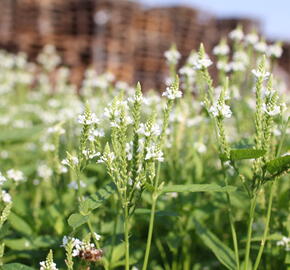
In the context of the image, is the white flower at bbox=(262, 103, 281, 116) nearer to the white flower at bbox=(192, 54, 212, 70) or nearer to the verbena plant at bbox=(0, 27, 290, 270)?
the verbena plant at bbox=(0, 27, 290, 270)

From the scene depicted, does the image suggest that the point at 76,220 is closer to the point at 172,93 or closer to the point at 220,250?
the point at 172,93

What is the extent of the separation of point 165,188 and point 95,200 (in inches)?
10.4

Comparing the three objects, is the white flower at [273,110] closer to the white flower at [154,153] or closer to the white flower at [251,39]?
the white flower at [154,153]

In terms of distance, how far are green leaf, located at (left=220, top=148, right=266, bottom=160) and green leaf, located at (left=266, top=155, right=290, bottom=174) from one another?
0.07m

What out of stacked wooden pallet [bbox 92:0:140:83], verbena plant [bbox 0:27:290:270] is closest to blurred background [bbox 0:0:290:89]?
stacked wooden pallet [bbox 92:0:140:83]

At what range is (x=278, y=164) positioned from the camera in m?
1.91

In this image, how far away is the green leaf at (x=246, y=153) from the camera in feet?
6.08

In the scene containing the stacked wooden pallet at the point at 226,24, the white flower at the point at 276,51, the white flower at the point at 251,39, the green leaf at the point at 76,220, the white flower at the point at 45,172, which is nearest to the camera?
the green leaf at the point at 76,220

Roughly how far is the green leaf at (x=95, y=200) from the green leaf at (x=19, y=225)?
2.93ft

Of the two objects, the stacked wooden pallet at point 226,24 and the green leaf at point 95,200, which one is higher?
the stacked wooden pallet at point 226,24

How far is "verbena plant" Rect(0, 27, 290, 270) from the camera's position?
1.89 metres

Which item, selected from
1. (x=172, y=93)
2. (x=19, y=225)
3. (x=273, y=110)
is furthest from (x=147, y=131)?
(x=19, y=225)

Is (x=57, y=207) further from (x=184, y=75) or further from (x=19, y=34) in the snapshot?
(x=19, y=34)

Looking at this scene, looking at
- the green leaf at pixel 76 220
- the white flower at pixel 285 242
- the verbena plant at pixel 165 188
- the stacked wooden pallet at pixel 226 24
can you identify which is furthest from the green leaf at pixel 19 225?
the stacked wooden pallet at pixel 226 24
